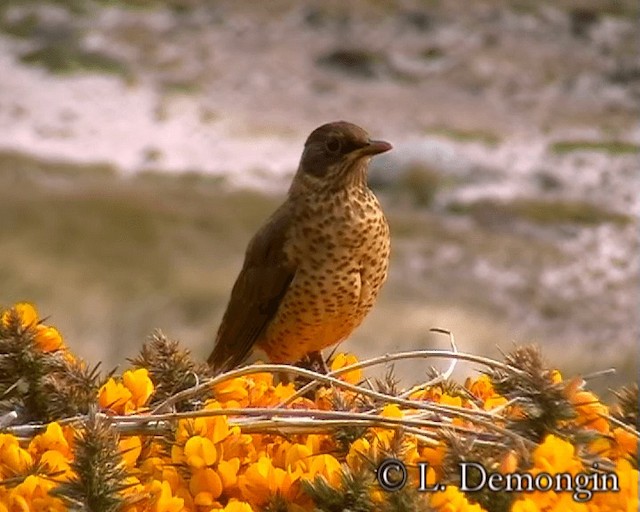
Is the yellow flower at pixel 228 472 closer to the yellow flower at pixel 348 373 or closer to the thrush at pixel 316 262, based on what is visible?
the yellow flower at pixel 348 373

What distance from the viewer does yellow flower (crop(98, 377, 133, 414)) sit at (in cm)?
189

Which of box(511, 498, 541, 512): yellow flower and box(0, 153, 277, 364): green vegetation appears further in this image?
box(0, 153, 277, 364): green vegetation

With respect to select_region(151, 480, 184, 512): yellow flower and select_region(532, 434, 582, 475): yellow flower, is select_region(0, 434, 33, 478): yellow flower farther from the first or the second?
select_region(532, 434, 582, 475): yellow flower

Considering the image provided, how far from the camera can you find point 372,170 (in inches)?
901

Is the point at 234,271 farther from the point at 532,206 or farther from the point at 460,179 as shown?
the point at 460,179

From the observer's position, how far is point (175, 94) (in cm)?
2991

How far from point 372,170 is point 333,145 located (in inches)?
763

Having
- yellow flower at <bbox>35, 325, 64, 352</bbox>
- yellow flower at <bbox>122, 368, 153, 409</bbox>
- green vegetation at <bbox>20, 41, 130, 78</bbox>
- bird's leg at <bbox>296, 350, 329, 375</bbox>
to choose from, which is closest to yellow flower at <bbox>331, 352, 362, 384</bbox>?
yellow flower at <bbox>122, 368, 153, 409</bbox>

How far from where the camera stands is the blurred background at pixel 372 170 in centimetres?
1222

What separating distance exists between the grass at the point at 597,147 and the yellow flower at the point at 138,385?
23.3 metres

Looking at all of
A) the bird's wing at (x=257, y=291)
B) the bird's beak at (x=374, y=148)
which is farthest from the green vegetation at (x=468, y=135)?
the bird's beak at (x=374, y=148)

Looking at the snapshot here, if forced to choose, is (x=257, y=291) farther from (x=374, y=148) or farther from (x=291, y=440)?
(x=291, y=440)

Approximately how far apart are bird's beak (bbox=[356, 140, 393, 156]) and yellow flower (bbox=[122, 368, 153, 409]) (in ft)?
5.30

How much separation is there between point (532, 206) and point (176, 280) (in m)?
9.73
